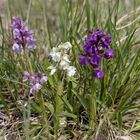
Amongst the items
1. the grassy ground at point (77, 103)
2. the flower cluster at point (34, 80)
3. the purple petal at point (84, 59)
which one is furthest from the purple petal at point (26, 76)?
the purple petal at point (84, 59)

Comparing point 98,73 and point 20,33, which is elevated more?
point 20,33

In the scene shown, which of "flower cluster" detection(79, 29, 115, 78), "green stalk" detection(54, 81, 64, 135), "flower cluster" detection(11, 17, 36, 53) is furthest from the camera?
"green stalk" detection(54, 81, 64, 135)

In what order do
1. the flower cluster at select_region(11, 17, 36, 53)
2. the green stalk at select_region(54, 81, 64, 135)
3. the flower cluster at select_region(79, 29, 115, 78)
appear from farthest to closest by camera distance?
the green stalk at select_region(54, 81, 64, 135) → the flower cluster at select_region(11, 17, 36, 53) → the flower cluster at select_region(79, 29, 115, 78)

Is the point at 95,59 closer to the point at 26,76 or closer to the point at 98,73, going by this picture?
the point at 98,73

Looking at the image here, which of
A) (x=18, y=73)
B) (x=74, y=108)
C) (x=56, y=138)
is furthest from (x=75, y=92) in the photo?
(x=18, y=73)

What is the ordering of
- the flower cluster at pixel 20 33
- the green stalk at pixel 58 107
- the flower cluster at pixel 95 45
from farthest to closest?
the green stalk at pixel 58 107
the flower cluster at pixel 20 33
the flower cluster at pixel 95 45

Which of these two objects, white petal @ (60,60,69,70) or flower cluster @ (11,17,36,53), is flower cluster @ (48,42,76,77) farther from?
flower cluster @ (11,17,36,53)

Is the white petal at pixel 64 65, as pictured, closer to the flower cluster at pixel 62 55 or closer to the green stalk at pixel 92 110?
the flower cluster at pixel 62 55

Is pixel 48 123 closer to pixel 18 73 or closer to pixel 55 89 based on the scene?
pixel 55 89

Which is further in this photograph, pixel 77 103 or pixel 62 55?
pixel 77 103

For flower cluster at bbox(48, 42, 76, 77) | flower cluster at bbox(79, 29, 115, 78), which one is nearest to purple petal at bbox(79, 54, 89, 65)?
flower cluster at bbox(79, 29, 115, 78)

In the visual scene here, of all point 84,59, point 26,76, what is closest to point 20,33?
point 26,76
